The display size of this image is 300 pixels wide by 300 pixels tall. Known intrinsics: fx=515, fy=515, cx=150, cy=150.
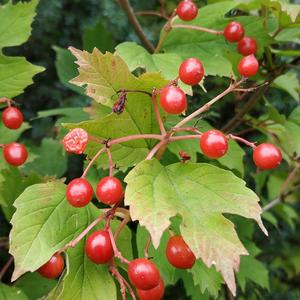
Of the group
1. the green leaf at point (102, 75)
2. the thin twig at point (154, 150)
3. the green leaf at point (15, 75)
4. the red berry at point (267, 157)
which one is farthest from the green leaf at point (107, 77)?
the green leaf at point (15, 75)

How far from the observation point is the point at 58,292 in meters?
0.99

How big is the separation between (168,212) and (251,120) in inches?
35.1

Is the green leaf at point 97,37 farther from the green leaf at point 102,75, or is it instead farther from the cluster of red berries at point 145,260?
the cluster of red berries at point 145,260

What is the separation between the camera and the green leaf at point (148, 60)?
4.14 feet

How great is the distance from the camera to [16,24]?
1335 millimetres

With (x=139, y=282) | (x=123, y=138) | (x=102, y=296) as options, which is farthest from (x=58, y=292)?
(x=123, y=138)

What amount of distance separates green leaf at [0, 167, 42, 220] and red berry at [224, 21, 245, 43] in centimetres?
61

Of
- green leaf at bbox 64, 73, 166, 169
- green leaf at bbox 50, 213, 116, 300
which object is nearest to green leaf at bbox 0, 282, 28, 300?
green leaf at bbox 50, 213, 116, 300

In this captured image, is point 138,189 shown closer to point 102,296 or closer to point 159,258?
point 102,296

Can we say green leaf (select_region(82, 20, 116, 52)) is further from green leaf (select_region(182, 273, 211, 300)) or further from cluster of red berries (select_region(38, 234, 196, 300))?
cluster of red berries (select_region(38, 234, 196, 300))

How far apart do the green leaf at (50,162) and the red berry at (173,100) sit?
2.96 feet

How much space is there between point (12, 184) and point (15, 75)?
273 millimetres

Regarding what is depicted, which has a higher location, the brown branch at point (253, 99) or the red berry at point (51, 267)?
the red berry at point (51, 267)

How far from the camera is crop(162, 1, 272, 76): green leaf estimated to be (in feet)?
4.50
